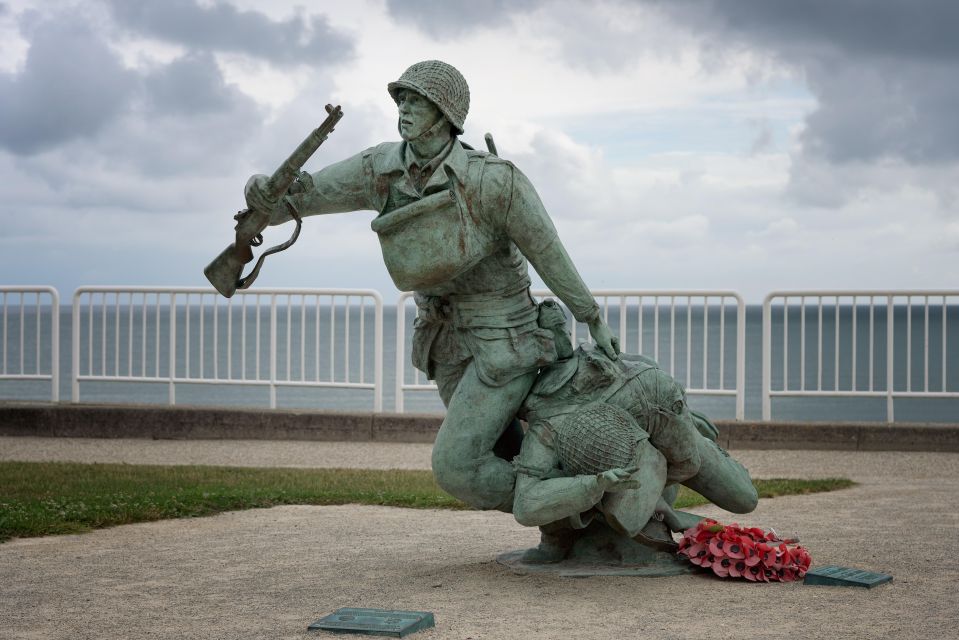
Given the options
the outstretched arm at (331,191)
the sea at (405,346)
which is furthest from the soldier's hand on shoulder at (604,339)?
the sea at (405,346)

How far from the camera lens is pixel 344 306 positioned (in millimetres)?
13242

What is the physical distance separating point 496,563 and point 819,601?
63.9 inches

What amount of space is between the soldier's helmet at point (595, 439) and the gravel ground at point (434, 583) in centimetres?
59

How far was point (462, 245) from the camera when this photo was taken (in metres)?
5.45

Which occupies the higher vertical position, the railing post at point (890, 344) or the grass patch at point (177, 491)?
the railing post at point (890, 344)

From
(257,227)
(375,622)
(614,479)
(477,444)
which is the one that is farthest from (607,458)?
(257,227)

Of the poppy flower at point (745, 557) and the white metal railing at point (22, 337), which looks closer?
the poppy flower at point (745, 557)

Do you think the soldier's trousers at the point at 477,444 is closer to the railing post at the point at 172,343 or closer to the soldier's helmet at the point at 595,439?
the soldier's helmet at the point at 595,439

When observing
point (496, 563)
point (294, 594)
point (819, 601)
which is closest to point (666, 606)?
point (819, 601)

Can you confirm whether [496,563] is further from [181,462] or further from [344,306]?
[344,306]

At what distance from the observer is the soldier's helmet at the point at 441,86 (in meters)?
5.45

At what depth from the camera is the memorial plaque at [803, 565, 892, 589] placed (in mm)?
5727

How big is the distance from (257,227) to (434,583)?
184 cm

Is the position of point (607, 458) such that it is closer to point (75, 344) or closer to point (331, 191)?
point (331, 191)
